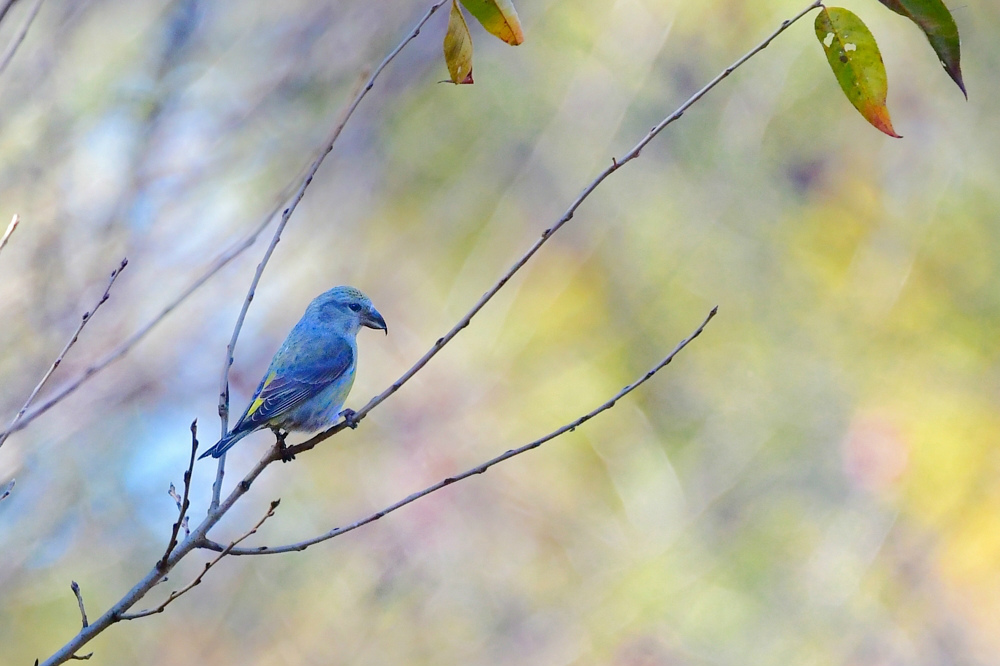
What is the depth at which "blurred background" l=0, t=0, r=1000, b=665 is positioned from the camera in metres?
8.17

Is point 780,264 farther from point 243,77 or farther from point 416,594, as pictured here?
point 243,77

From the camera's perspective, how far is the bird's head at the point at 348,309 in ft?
13.4

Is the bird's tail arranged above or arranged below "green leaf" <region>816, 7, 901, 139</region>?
above

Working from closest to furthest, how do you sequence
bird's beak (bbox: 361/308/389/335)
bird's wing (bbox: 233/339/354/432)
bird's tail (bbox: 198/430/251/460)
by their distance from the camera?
bird's tail (bbox: 198/430/251/460)
bird's wing (bbox: 233/339/354/432)
bird's beak (bbox: 361/308/389/335)

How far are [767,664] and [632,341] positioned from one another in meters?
3.86

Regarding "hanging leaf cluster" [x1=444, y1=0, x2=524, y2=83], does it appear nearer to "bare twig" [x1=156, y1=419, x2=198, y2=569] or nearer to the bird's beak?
"bare twig" [x1=156, y1=419, x2=198, y2=569]

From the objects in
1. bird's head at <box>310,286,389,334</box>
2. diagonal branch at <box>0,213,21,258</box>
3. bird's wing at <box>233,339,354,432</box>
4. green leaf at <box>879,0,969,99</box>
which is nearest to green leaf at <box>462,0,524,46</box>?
green leaf at <box>879,0,969,99</box>

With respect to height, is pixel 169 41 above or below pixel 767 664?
above

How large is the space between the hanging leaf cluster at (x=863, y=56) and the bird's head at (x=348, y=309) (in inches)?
98.8

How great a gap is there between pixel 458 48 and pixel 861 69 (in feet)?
3.01

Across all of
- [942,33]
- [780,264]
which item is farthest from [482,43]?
[942,33]

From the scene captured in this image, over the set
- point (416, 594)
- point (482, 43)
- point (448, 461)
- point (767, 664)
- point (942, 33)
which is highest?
point (482, 43)

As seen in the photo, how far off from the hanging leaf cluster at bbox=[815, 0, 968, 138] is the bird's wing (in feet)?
7.93

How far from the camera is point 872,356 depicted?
1042 centimetres
